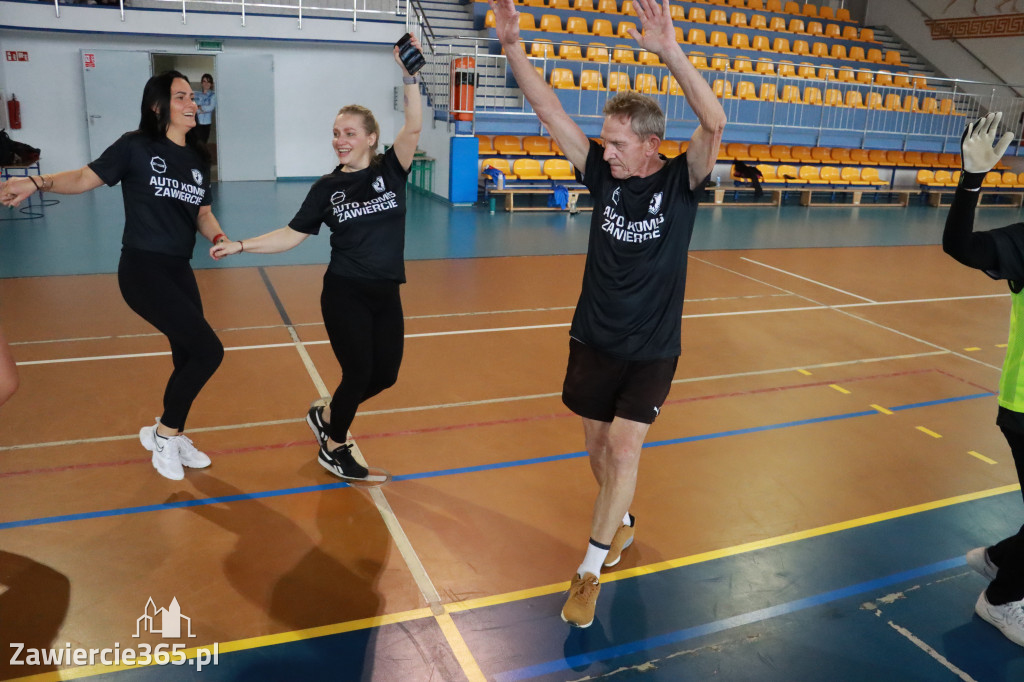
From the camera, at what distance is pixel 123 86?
636 inches

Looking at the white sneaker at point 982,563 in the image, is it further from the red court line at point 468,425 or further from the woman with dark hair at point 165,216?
the woman with dark hair at point 165,216

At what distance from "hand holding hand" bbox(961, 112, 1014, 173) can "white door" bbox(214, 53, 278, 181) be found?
56.1ft

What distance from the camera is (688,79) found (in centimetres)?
290

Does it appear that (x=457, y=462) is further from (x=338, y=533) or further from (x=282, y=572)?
(x=282, y=572)

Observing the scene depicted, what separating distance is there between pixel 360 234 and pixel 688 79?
191 centimetres

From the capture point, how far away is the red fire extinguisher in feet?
49.8

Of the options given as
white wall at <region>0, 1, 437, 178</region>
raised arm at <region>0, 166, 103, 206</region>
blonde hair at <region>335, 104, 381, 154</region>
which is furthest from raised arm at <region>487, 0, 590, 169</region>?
white wall at <region>0, 1, 437, 178</region>

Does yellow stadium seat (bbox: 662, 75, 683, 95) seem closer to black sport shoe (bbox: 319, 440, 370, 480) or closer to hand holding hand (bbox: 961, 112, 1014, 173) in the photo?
black sport shoe (bbox: 319, 440, 370, 480)

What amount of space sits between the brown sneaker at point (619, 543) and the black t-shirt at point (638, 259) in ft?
3.36

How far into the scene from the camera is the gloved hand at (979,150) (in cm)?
274

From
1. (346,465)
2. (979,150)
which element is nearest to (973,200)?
(979,150)

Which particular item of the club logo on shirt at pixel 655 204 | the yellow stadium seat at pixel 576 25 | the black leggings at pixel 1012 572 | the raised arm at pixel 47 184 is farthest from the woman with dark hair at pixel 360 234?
the yellow stadium seat at pixel 576 25

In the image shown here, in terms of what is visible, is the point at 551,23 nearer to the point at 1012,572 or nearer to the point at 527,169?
the point at 527,169

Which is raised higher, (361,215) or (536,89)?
(536,89)
